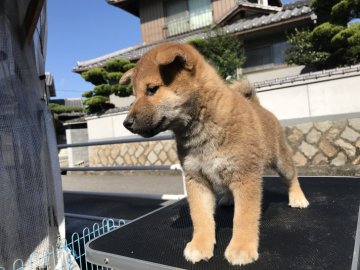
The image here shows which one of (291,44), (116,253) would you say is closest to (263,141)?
(116,253)

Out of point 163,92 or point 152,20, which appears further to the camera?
point 152,20

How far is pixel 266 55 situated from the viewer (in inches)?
374

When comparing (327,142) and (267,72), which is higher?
(267,72)

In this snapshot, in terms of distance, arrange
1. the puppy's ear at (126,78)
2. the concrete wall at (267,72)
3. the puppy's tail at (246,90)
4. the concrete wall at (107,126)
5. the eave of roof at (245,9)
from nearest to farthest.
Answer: the puppy's ear at (126,78) → the puppy's tail at (246,90) → the concrete wall at (267,72) → the concrete wall at (107,126) → the eave of roof at (245,9)

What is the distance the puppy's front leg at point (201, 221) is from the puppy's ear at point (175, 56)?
716 mm

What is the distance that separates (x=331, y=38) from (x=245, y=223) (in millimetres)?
6535

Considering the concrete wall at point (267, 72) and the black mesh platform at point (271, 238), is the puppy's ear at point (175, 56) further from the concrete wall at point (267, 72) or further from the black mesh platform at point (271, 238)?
the concrete wall at point (267, 72)

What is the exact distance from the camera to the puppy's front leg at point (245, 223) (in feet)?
5.40

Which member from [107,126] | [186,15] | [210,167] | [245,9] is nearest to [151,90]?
[210,167]

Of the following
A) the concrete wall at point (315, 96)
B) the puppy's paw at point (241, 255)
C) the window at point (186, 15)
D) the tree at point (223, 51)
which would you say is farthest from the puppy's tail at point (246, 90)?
the window at point (186, 15)

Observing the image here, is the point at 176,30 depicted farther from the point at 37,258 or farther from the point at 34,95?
the point at 37,258

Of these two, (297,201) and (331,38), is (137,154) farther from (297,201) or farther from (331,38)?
(297,201)

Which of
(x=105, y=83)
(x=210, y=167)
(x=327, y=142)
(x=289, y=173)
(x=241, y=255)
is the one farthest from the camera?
(x=105, y=83)

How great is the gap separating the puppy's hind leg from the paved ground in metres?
3.57
